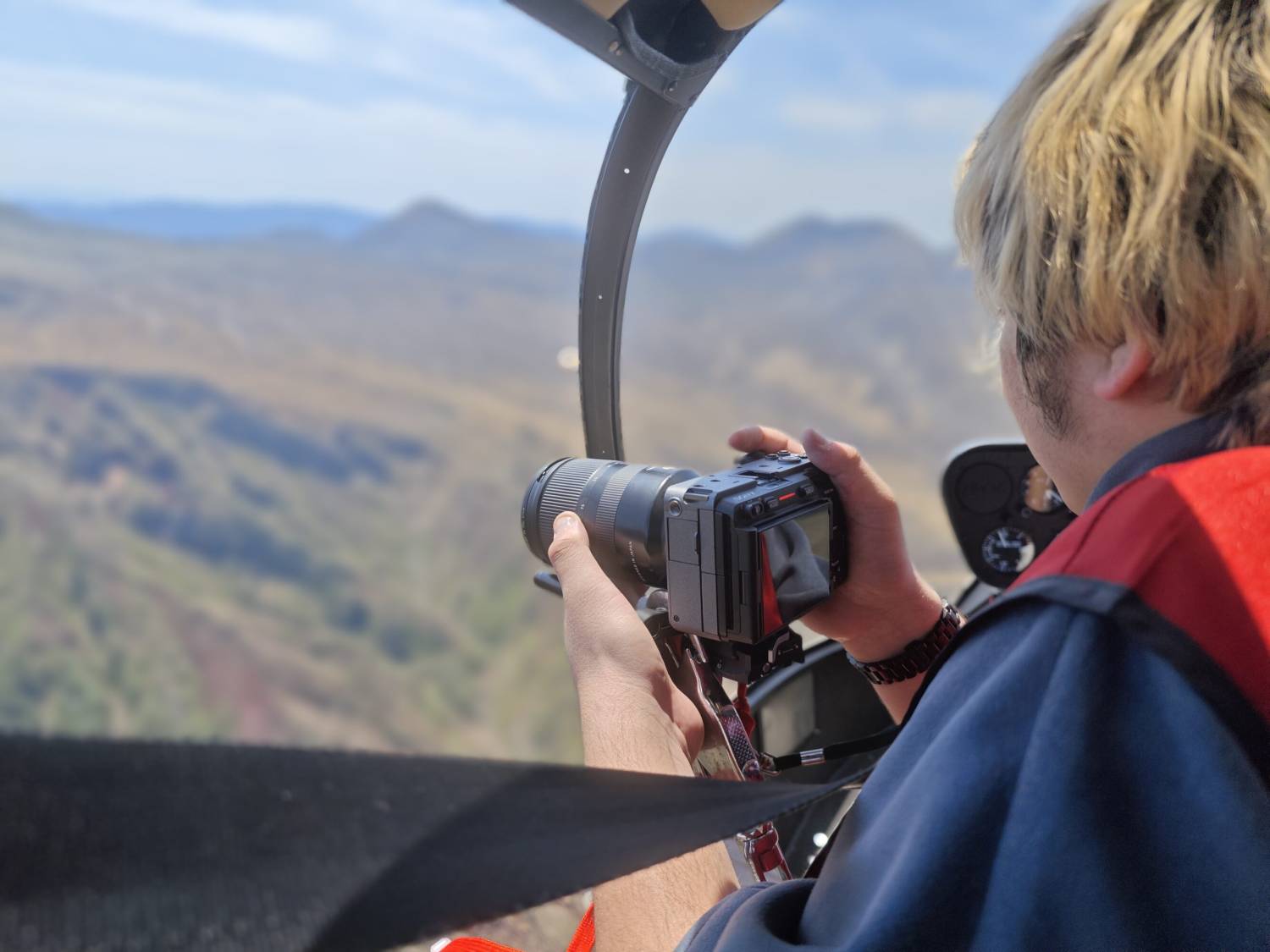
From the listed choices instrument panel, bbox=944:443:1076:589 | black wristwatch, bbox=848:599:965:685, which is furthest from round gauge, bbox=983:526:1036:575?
black wristwatch, bbox=848:599:965:685

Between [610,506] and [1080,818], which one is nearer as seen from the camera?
[1080,818]

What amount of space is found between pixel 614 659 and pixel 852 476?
1.14ft

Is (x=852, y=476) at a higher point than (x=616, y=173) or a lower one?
lower

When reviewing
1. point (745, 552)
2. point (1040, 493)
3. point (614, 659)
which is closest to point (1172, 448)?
point (745, 552)

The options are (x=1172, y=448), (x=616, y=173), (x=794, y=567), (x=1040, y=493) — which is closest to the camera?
(x=1172, y=448)

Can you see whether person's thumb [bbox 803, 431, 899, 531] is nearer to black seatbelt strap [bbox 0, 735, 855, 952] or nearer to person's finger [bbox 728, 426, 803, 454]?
person's finger [bbox 728, 426, 803, 454]

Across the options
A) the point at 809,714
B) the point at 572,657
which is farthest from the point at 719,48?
the point at 809,714

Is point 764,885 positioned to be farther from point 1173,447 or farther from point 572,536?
point 572,536


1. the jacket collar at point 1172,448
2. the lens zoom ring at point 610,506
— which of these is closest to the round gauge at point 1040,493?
the lens zoom ring at point 610,506

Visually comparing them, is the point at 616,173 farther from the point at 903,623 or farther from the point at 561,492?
the point at 903,623

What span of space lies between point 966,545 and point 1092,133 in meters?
1.05

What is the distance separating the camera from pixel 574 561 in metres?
1.03

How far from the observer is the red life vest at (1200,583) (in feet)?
1.55

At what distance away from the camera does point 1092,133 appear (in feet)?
1.96
